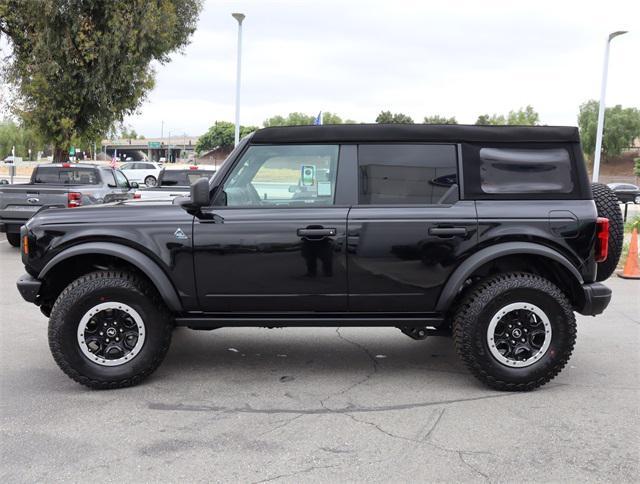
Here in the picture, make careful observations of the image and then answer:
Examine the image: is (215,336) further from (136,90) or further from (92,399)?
(136,90)

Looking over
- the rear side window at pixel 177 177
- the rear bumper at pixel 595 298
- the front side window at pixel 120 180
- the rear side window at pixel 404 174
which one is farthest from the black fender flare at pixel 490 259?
the rear side window at pixel 177 177

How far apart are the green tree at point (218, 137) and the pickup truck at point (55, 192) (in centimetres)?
10790

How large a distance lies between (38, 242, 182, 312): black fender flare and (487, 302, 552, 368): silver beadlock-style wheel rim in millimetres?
2305

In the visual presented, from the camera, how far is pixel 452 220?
4.52 m

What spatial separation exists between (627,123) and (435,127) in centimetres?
7834

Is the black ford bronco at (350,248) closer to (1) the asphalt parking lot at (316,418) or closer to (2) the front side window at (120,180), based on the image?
(1) the asphalt parking lot at (316,418)

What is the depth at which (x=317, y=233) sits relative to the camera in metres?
4.47

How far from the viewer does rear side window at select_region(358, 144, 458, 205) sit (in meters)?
4.62

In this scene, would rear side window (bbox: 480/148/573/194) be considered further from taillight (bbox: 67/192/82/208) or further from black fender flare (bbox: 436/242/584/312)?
taillight (bbox: 67/192/82/208)

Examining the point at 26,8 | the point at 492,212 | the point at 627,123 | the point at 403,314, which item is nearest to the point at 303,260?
the point at 403,314

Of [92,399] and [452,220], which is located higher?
[452,220]

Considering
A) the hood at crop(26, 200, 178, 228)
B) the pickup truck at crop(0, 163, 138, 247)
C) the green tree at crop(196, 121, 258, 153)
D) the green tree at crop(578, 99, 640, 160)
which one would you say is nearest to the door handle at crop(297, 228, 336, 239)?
the hood at crop(26, 200, 178, 228)

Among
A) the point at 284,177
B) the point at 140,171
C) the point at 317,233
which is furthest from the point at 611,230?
the point at 140,171

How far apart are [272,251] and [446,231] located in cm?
125
